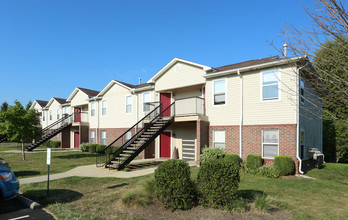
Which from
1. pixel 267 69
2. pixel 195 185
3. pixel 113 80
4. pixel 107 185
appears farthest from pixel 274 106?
pixel 113 80

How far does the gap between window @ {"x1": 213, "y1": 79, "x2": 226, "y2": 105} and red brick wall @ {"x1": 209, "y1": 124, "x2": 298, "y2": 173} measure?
5.35 ft

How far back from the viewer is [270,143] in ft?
39.5

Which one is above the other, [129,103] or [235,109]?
[129,103]

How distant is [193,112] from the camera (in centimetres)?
1538

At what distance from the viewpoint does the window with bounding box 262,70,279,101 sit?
39.2 ft

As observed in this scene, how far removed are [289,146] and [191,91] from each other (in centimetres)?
778

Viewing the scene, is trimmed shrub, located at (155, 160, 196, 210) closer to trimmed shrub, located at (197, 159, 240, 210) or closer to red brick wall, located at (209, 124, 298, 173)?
trimmed shrub, located at (197, 159, 240, 210)

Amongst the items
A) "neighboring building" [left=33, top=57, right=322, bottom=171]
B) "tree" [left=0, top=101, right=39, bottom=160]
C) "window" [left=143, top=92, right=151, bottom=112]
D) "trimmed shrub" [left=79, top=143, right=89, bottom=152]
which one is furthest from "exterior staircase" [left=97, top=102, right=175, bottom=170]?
"trimmed shrub" [left=79, top=143, right=89, bottom=152]

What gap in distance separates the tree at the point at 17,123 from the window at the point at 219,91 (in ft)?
46.0

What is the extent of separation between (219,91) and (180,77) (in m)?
3.22

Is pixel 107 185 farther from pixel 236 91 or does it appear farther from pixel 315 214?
pixel 236 91

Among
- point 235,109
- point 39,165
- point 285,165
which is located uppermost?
point 235,109

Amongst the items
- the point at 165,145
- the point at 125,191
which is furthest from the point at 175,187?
the point at 165,145

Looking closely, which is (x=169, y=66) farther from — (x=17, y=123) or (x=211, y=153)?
(x=17, y=123)
